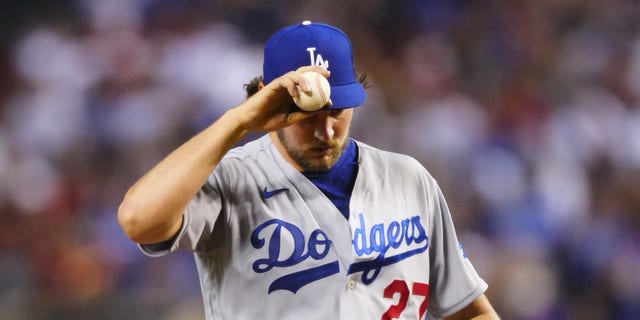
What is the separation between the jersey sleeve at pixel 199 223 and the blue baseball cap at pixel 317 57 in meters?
0.31

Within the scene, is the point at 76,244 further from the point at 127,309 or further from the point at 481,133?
the point at 481,133

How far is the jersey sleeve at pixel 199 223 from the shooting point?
1870 millimetres

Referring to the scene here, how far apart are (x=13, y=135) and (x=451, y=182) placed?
2.40 m

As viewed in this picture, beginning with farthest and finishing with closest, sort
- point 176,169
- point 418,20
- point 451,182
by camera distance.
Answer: point 418,20 → point 451,182 → point 176,169

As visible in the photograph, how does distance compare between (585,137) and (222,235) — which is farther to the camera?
(585,137)

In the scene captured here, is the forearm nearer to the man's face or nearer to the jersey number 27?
the man's face

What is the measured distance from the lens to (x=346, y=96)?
2.10 meters

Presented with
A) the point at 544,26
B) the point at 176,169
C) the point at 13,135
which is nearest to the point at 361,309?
the point at 176,169

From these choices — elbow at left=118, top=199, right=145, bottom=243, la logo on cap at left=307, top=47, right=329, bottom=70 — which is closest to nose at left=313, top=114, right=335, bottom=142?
la logo on cap at left=307, top=47, right=329, bottom=70

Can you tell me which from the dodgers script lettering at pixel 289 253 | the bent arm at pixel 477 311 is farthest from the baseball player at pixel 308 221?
the bent arm at pixel 477 311

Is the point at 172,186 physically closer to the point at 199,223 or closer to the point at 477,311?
the point at 199,223

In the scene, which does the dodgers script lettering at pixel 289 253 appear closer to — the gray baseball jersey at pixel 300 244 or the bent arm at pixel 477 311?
the gray baseball jersey at pixel 300 244

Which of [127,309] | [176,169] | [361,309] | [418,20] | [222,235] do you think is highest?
[418,20]

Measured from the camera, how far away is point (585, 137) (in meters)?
5.03
